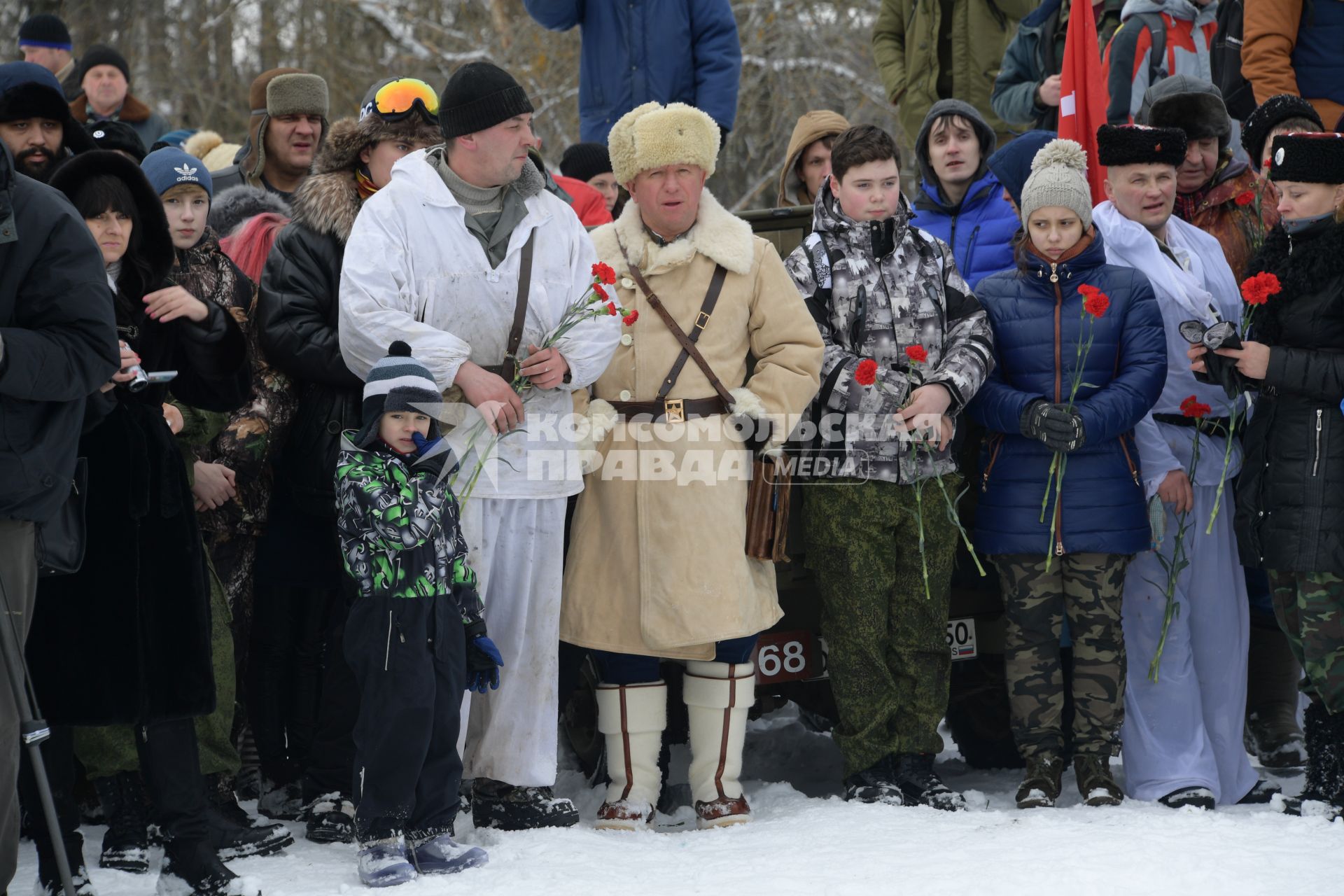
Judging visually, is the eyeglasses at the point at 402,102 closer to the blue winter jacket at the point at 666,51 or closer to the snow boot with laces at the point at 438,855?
the blue winter jacket at the point at 666,51

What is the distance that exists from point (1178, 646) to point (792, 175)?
2625 millimetres

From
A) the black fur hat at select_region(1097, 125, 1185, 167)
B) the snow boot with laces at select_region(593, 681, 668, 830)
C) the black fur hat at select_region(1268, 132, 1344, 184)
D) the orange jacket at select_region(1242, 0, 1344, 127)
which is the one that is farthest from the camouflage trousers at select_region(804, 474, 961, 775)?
the orange jacket at select_region(1242, 0, 1344, 127)

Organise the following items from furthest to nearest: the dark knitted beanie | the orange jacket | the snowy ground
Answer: the orange jacket → the dark knitted beanie → the snowy ground

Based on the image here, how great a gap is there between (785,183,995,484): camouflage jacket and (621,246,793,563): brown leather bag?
26cm

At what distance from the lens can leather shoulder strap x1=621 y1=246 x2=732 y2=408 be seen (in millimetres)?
5160

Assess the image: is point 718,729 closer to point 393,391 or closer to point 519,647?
point 519,647

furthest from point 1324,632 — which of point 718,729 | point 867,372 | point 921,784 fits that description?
point 718,729

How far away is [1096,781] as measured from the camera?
533 centimetres

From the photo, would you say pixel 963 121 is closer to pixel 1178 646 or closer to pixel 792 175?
pixel 792 175

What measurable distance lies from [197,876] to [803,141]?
3901 millimetres

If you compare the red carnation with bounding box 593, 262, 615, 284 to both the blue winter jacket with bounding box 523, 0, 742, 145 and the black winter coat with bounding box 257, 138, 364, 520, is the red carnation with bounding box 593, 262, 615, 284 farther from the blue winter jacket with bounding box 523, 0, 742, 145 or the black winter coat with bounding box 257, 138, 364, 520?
the blue winter jacket with bounding box 523, 0, 742, 145

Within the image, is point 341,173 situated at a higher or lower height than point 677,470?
higher

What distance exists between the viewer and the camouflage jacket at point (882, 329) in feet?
17.5

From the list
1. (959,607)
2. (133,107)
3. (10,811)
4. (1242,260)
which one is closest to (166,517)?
(10,811)
